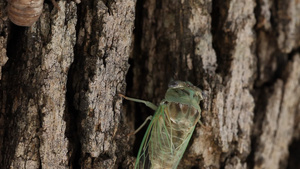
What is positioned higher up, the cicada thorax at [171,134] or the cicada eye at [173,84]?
the cicada eye at [173,84]

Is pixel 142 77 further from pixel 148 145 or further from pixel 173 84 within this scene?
pixel 148 145

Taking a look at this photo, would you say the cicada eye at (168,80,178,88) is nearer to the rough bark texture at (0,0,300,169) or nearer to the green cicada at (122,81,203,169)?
the green cicada at (122,81,203,169)

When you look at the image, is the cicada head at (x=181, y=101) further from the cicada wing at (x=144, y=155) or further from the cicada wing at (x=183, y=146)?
the cicada wing at (x=144, y=155)

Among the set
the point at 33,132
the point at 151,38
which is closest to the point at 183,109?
the point at 151,38

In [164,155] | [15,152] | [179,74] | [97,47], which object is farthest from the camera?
[179,74]

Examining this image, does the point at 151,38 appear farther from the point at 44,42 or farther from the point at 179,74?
the point at 44,42

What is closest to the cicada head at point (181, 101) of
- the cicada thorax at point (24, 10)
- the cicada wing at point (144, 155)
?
the cicada wing at point (144, 155)

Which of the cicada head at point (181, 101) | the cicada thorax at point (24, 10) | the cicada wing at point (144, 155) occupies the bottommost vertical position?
the cicada wing at point (144, 155)
